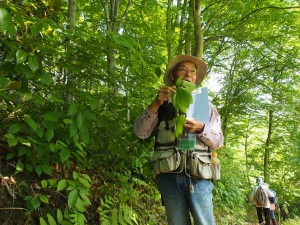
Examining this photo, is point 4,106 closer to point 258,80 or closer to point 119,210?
point 119,210

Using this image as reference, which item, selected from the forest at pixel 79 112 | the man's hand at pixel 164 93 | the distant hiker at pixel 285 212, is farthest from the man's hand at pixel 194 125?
the distant hiker at pixel 285 212

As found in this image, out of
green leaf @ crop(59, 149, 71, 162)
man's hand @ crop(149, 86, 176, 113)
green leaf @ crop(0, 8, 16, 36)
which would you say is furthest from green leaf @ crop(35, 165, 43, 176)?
green leaf @ crop(0, 8, 16, 36)

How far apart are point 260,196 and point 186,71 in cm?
907

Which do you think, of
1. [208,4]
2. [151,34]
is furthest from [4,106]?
[208,4]

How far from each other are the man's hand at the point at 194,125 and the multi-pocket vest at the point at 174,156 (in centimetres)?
15

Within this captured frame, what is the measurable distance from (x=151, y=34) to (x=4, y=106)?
156 inches

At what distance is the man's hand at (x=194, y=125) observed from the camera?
222 cm

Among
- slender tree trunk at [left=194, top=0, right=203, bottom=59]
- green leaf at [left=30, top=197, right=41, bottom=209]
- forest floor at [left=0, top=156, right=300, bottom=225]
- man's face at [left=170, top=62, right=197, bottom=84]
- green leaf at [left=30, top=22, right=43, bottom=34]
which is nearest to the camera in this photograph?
green leaf at [left=30, top=22, right=43, bottom=34]

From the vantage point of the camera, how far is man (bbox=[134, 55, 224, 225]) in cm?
228

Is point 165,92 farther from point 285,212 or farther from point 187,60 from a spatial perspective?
point 285,212

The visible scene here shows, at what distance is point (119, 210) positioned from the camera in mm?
2854

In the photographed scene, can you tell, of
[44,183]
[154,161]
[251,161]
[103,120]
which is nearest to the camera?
[44,183]

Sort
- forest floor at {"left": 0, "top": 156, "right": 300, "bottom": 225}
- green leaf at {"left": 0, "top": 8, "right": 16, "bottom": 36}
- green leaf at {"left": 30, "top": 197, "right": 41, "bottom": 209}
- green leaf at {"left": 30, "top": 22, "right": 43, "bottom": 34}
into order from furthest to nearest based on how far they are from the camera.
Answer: forest floor at {"left": 0, "top": 156, "right": 300, "bottom": 225}, green leaf at {"left": 30, "top": 197, "right": 41, "bottom": 209}, green leaf at {"left": 30, "top": 22, "right": 43, "bottom": 34}, green leaf at {"left": 0, "top": 8, "right": 16, "bottom": 36}

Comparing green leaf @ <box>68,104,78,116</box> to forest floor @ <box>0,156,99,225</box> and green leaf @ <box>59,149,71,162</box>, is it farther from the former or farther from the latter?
forest floor @ <box>0,156,99,225</box>
